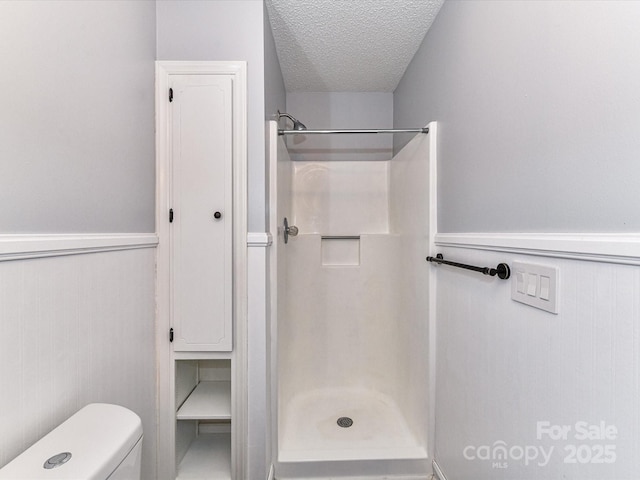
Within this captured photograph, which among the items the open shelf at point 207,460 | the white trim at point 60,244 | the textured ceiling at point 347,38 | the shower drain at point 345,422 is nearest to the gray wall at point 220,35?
the textured ceiling at point 347,38

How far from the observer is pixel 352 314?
2.33 m

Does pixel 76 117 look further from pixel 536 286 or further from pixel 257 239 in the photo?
pixel 536 286

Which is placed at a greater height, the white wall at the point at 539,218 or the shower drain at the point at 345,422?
the white wall at the point at 539,218

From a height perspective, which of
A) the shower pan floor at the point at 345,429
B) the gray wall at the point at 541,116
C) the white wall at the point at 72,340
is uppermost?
the gray wall at the point at 541,116

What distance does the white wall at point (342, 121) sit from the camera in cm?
241

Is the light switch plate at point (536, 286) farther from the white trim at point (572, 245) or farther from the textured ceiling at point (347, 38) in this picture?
the textured ceiling at point (347, 38)

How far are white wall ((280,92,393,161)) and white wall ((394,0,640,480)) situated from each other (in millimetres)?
1014

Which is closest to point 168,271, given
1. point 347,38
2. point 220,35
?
point 220,35

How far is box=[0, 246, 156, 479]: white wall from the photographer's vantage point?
2.35 ft

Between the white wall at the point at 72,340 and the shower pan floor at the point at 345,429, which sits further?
the shower pan floor at the point at 345,429

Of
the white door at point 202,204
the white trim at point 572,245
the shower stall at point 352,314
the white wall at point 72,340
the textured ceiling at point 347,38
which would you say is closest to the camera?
the white trim at point 572,245

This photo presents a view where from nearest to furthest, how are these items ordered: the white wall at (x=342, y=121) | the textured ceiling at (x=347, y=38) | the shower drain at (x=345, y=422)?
1. the textured ceiling at (x=347, y=38)
2. the shower drain at (x=345, y=422)
3. the white wall at (x=342, y=121)

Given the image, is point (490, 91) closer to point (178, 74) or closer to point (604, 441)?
point (604, 441)

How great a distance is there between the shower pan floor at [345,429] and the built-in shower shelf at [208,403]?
427 millimetres
